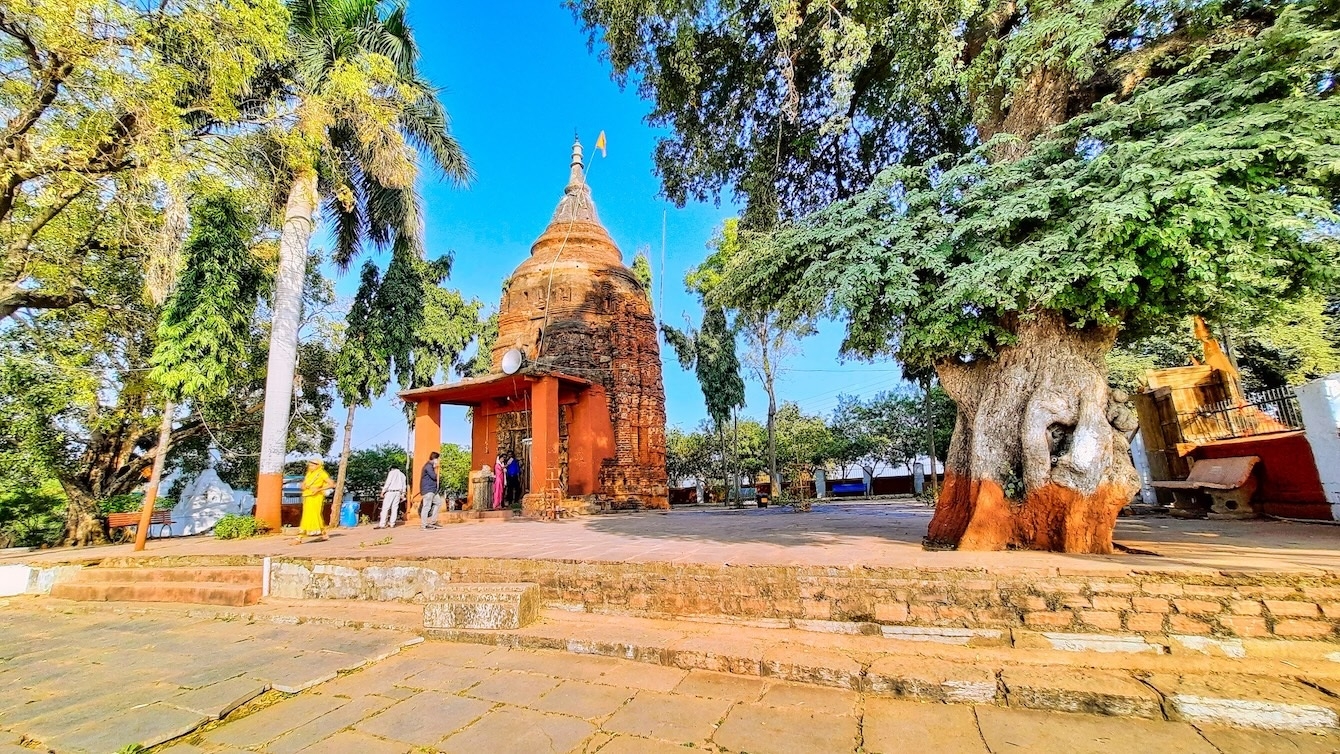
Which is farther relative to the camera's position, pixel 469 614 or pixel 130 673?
pixel 469 614

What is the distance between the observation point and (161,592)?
6191mm

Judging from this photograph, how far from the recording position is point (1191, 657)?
2982 mm

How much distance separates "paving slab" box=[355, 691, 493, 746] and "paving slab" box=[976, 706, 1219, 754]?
2.48 m

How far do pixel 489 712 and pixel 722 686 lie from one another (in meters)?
1.27

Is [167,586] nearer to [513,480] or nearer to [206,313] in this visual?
[206,313]

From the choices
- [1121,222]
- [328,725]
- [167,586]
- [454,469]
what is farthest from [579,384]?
[454,469]

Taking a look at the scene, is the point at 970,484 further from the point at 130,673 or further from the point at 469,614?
the point at 130,673

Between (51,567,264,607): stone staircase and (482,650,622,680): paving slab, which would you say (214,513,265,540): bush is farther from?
(482,650,622,680): paving slab

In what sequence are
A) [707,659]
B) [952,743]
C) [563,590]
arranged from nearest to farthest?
[952,743], [707,659], [563,590]

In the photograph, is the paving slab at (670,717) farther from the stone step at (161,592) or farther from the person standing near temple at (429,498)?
the person standing near temple at (429,498)

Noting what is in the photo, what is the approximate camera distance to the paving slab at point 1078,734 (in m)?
2.26

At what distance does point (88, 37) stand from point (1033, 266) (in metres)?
10.7

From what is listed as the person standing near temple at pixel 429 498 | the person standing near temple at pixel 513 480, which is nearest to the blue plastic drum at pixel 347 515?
the person standing near temple at pixel 513 480

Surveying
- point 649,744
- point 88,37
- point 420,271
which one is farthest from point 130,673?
point 420,271
